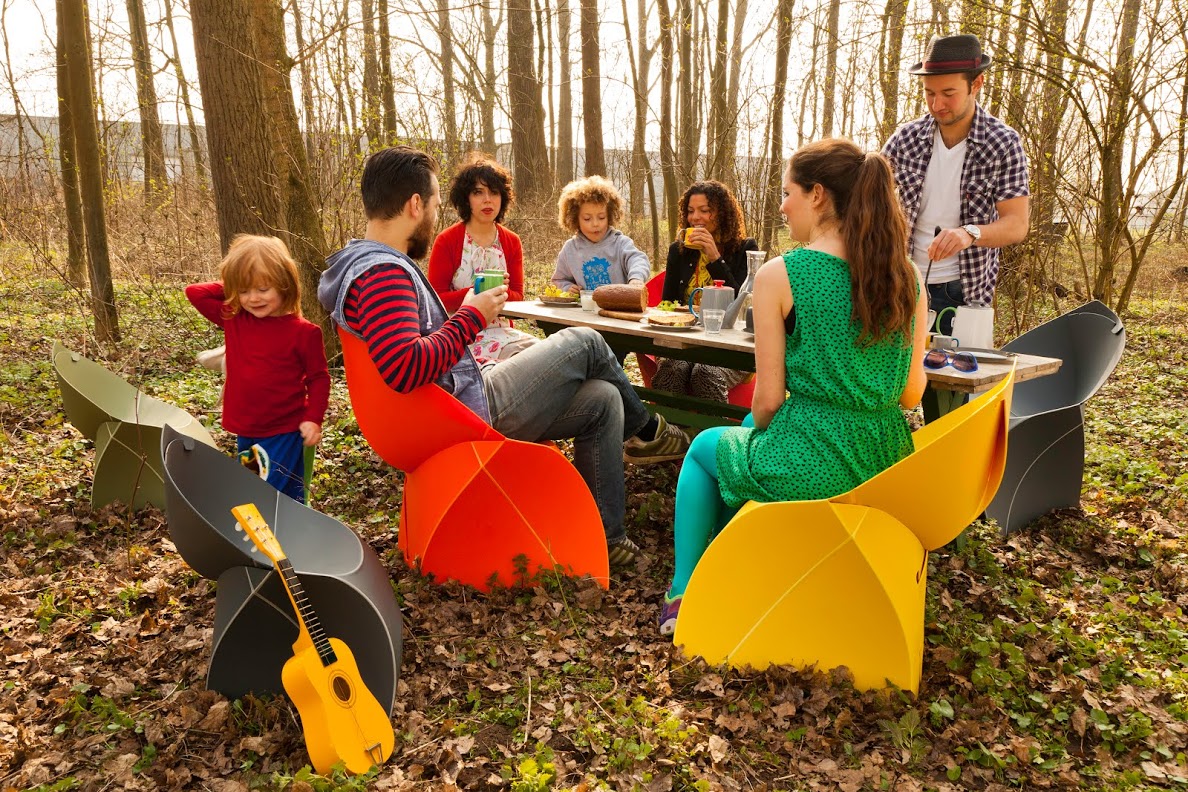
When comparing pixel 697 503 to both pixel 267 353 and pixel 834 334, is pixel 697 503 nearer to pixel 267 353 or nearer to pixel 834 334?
pixel 834 334

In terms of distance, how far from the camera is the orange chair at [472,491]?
2.84 m

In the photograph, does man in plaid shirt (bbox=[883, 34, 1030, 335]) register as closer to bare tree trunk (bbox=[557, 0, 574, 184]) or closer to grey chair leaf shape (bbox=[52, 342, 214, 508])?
grey chair leaf shape (bbox=[52, 342, 214, 508])

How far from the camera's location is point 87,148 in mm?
6238

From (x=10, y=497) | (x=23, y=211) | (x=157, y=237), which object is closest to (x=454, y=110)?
(x=157, y=237)

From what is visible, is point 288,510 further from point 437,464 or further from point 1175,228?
point 1175,228

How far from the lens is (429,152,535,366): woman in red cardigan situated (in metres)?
4.51

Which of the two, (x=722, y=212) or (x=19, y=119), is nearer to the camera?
(x=722, y=212)

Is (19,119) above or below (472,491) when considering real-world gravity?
above

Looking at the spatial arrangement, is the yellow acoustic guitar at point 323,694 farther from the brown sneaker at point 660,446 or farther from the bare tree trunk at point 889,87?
the bare tree trunk at point 889,87

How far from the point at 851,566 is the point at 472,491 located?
1.27m

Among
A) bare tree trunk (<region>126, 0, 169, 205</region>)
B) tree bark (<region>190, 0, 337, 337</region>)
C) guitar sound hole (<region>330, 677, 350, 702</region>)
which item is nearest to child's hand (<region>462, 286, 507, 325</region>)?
guitar sound hole (<region>330, 677, 350, 702</region>)

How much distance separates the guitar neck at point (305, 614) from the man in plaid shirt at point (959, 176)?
263 cm

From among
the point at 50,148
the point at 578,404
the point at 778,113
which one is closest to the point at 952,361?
the point at 578,404

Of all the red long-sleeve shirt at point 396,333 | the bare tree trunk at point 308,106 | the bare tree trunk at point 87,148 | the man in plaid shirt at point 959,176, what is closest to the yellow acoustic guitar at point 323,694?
the red long-sleeve shirt at point 396,333
